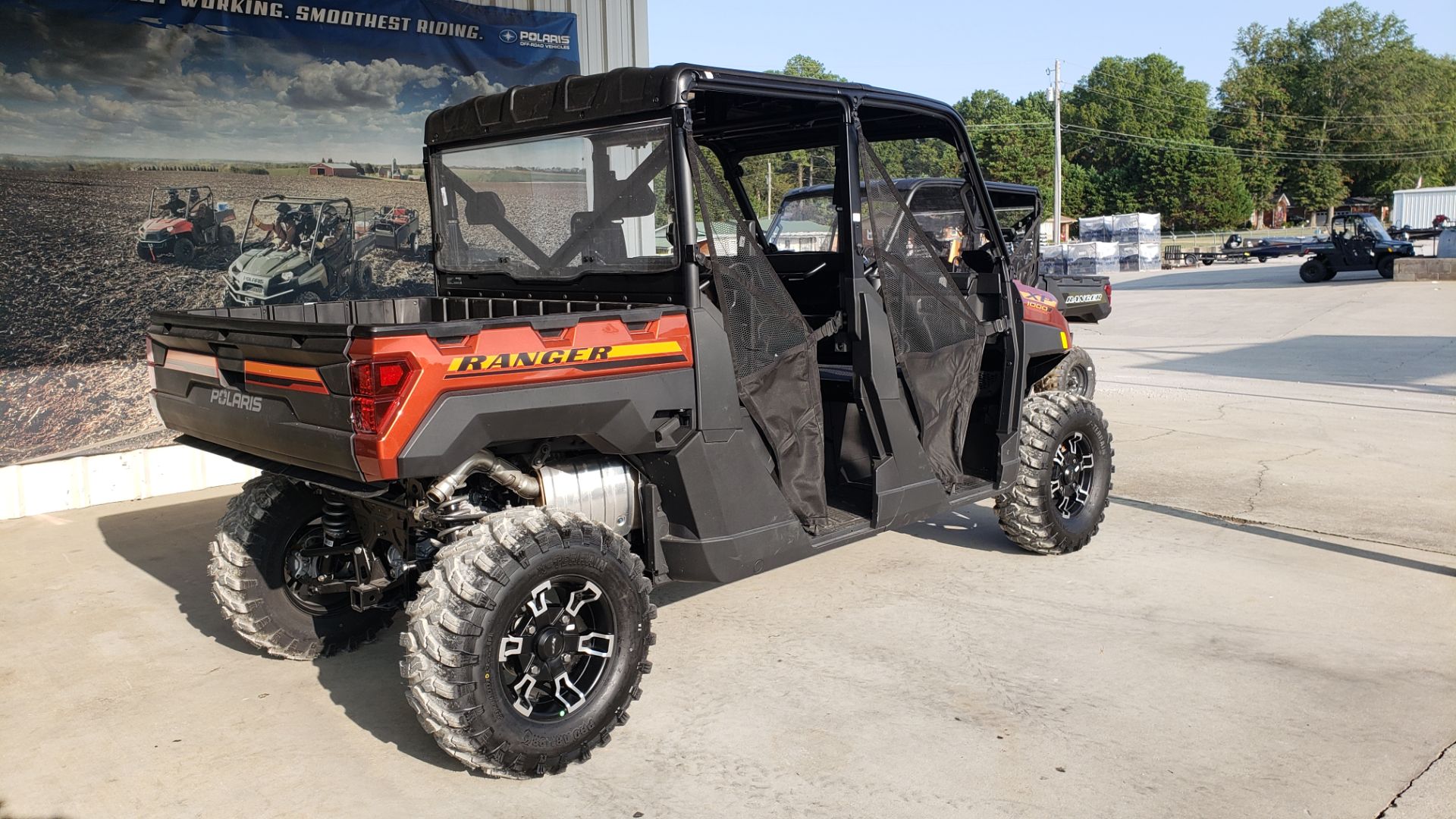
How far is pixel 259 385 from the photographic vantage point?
12.6 ft

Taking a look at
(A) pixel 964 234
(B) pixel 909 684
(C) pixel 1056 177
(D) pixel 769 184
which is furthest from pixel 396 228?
(C) pixel 1056 177

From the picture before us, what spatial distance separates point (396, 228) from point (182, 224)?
1590 millimetres

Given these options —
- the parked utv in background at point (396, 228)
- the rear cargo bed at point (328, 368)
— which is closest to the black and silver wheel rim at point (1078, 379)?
the parked utv in background at point (396, 228)

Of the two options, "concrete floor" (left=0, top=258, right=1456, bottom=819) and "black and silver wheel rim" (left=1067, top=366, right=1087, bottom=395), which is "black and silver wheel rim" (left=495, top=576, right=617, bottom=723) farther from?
"black and silver wheel rim" (left=1067, top=366, right=1087, bottom=395)

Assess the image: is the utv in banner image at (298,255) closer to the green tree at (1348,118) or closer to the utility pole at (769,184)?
the utility pole at (769,184)

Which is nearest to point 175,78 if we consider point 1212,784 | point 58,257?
point 58,257

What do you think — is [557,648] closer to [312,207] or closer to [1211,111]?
[312,207]

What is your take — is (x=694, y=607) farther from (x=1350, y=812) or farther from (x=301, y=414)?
(x=1350, y=812)

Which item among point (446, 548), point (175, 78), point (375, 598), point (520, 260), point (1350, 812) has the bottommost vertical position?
point (1350, 812)

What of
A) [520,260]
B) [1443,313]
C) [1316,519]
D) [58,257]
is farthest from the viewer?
[1443,313]

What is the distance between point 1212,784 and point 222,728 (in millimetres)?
3459

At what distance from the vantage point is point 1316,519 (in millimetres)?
6656

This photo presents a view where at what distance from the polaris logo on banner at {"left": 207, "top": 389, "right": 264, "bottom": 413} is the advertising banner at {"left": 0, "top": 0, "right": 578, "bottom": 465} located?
4445 mm

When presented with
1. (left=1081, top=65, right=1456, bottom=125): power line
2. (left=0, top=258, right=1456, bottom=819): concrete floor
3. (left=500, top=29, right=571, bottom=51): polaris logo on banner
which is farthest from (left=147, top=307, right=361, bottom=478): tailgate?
(left=1081, top=65, right=1456, bottom=125): power line
